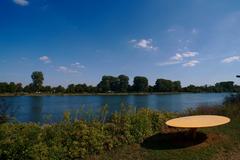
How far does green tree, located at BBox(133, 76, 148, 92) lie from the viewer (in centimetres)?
10562

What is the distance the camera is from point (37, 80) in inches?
4240

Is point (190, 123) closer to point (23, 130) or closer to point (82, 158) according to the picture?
point (82, 158)

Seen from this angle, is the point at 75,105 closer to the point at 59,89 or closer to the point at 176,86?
the point at 59,89

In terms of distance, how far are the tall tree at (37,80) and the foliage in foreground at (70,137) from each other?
4015 inches

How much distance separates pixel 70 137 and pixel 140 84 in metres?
99.6

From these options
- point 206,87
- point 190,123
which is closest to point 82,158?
point 190,123

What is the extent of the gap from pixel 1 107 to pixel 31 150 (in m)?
1.55

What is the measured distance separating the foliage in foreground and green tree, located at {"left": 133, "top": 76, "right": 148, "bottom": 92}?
9676cm

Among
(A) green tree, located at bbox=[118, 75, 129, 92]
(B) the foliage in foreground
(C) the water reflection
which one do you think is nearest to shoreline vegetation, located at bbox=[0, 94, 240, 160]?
(B) the foliage in foreground

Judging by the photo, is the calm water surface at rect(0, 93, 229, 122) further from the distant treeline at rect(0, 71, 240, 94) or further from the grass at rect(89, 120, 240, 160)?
the distant treeline at rect(0, 71, 240, 94)

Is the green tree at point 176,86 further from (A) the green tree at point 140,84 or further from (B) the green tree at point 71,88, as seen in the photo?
(B) the green tree at point 71,88

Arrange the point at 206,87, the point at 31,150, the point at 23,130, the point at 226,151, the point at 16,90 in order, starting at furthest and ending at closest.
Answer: the point at 206,87
the point at 16,90
the point at 226,151
the point at 23,130
the point at 31,150

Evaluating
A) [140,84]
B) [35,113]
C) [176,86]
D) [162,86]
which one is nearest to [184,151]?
[35,113]

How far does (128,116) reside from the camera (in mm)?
8805
